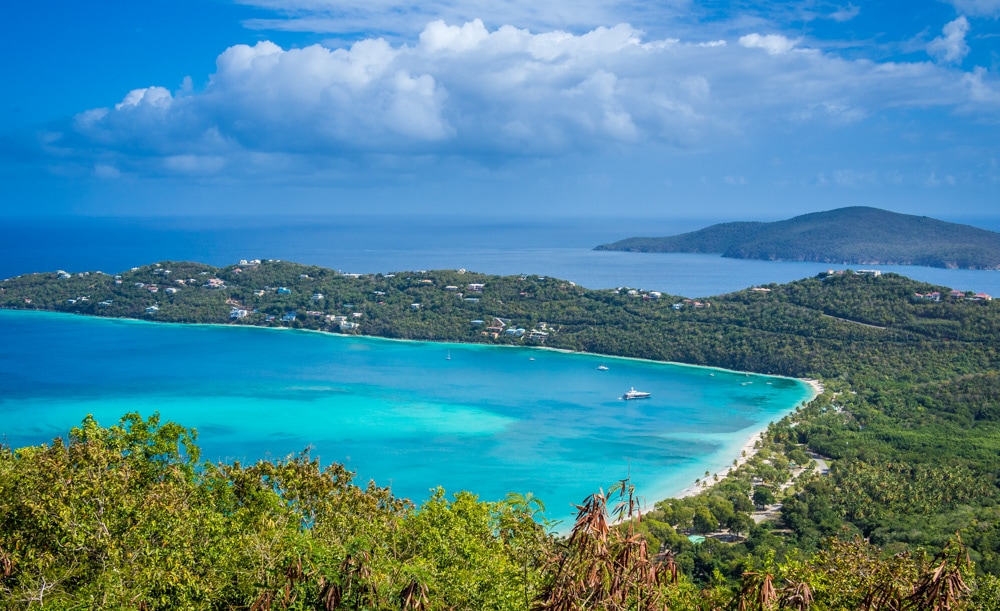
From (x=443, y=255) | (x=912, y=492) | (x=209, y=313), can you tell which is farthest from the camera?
(x=443, y=255)

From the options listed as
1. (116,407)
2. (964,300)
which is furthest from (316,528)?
(964,300)

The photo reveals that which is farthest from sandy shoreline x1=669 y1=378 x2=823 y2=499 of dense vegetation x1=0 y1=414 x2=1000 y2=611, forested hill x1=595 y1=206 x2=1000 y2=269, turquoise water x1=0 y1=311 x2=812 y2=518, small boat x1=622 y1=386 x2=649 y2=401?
Result: forested hill x1=595 y1=206 x2=1000 y2=269

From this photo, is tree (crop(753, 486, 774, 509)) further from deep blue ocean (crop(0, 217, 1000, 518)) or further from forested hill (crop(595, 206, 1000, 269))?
forested hill (crop(595, 206, 1000, 269))

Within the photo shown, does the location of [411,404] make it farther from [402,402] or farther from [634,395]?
[634,395]

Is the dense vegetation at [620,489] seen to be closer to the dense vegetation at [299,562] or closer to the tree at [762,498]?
the dense vegetation at [299,562]

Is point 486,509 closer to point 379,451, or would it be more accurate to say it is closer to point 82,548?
point 82,548

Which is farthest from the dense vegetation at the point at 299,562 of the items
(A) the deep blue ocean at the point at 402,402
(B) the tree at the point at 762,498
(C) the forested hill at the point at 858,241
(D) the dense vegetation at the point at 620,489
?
(C) the forested hill at the point at 858,241
